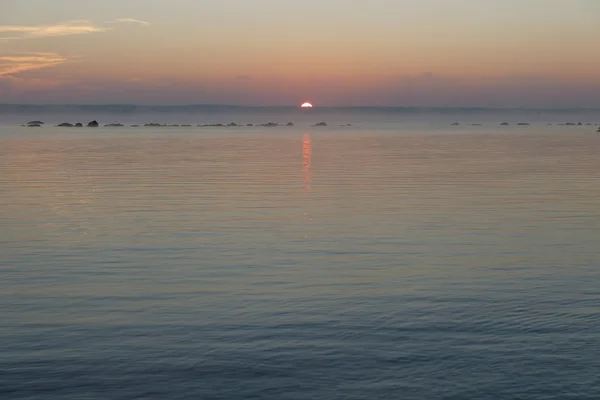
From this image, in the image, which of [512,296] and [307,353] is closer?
[307,353]

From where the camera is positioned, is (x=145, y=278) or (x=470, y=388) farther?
(x=145, y=278)

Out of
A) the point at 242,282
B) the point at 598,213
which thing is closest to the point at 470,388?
the point at 242,282

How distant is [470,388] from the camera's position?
11.8 metres

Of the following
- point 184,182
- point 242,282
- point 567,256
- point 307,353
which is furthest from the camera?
point 184,182

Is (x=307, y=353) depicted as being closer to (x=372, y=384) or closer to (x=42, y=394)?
(x=372, y=384)

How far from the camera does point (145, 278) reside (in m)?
19.0

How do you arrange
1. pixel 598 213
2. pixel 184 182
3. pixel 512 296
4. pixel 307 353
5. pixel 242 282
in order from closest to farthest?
pixel 307 353 → pixel 512 296 → pixel 242 282 → pixel 598 213 → pixel 184 182

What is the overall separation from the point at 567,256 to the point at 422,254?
363 centimetres

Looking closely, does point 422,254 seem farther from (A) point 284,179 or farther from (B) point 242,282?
(A) point 284,179

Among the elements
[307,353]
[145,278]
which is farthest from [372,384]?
[145,278]

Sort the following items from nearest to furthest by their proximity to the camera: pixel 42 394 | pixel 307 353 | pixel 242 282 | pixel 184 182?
pixel 42 394 < pixel 307 353 < pixel 242 282 < pixel 184 182

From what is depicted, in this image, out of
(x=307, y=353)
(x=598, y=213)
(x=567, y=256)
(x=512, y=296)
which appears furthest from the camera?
(x=598, y=213)

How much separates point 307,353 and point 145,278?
22.2 feet

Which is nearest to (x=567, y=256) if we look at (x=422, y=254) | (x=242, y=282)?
(x=422, y=254)
